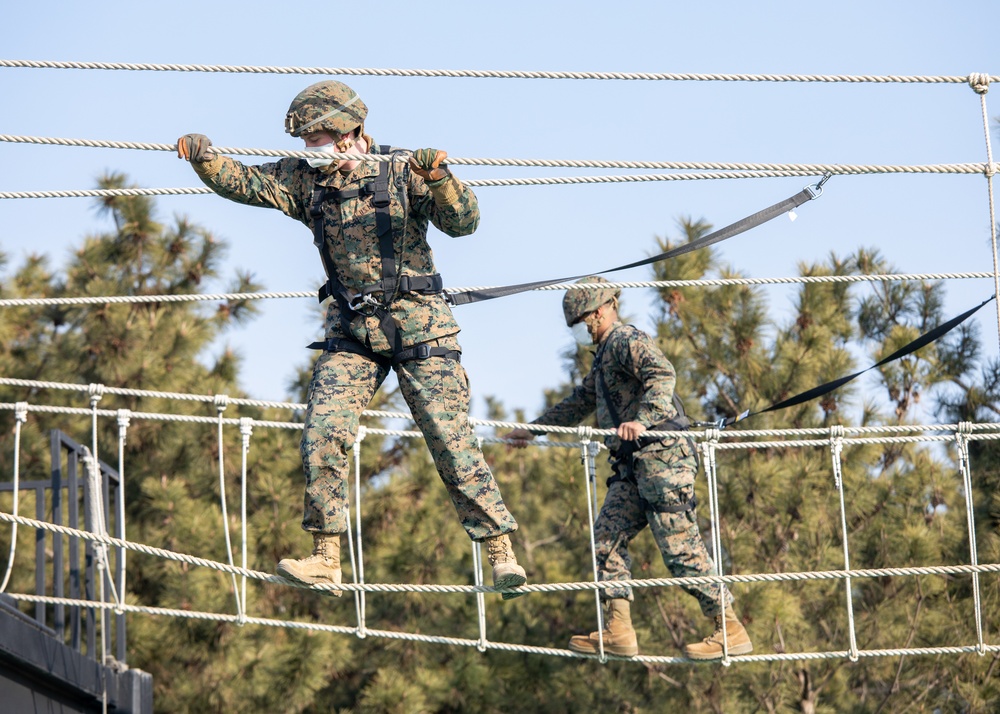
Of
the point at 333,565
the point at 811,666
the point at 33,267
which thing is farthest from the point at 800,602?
the point at 33,267

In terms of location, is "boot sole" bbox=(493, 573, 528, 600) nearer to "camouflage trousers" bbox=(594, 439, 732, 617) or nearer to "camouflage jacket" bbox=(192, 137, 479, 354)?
"camouflage jacket" bbox=(192, 137, 479, 354)

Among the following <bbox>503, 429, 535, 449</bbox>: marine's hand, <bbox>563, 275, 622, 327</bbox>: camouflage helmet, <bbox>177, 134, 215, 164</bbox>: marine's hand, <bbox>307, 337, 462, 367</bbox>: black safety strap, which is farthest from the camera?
<bbox>503, 429, 535, 449</bbox>: marine's hand

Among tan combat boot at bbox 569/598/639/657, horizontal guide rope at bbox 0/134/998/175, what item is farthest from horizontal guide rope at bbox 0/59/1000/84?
tan combat boot at bbox 569/598/639/657

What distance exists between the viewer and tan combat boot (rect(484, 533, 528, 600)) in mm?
4258

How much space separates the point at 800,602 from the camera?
9.37 metres

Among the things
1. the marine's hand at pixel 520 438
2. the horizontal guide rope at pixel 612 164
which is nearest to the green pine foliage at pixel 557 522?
the marine's hand at pixel 520 438

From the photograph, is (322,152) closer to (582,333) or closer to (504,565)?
(504,565)

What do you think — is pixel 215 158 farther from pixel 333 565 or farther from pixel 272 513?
pixel 272 513

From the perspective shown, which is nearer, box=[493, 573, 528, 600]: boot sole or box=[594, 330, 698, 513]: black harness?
box=[493, 573, 528, 600]: boot sole

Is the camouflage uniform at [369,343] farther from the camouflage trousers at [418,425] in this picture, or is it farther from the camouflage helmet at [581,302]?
the camouflage helmet at [581,302]

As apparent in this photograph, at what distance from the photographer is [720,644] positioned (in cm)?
562

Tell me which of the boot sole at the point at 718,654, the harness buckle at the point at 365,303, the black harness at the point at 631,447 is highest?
the harness buckle at the point at 365,303

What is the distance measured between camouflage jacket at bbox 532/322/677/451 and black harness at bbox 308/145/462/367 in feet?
4.02

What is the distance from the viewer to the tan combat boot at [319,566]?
13.8 feet
